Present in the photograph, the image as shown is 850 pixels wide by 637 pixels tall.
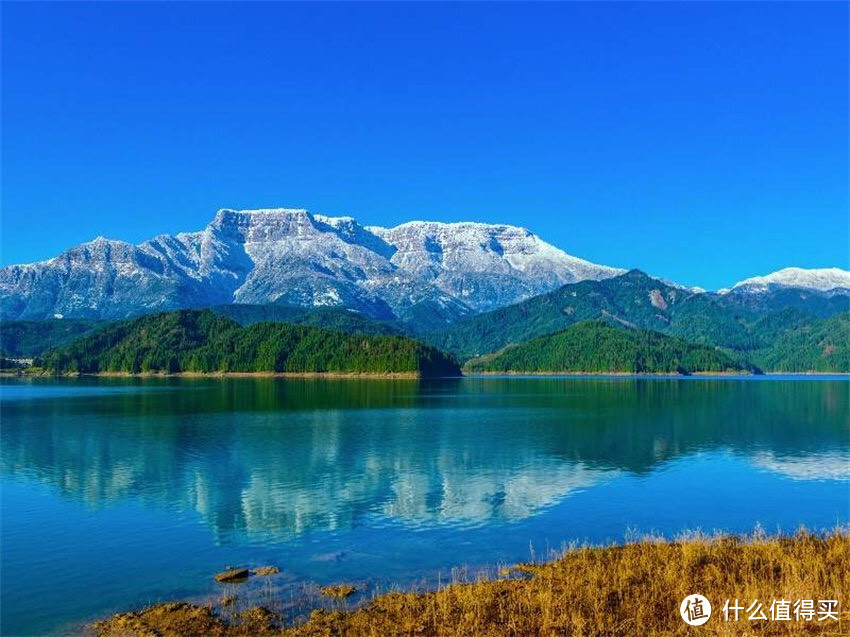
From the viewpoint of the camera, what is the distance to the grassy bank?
2997 cm

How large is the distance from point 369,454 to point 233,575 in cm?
4905

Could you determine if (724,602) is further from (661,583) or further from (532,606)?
(532,606)

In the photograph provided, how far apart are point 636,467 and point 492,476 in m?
18.0

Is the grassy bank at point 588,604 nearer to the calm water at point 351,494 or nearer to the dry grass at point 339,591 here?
the dry grass at point 339,591

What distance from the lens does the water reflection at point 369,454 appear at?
59.5m

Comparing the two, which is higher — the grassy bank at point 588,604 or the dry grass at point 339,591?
the grassy bank at point 588,604

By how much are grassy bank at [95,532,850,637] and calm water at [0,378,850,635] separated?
5.56 meters

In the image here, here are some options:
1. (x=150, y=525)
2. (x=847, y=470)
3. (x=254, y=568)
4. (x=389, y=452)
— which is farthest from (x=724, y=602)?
(x=389, y=452)

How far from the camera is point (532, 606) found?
106 feet

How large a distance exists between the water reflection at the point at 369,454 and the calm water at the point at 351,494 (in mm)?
375

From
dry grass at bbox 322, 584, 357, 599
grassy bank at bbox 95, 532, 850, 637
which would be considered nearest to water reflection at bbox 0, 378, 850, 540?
dry grass at bbox 322, 584, 357, 599

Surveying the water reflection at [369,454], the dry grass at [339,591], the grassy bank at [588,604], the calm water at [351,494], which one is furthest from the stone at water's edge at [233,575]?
the water reflection at [369,454]

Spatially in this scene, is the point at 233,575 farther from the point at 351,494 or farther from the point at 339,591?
the point at 351,494

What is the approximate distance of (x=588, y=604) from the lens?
107 ft
